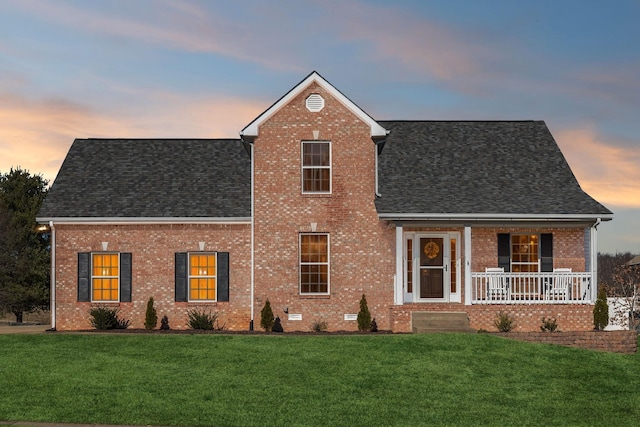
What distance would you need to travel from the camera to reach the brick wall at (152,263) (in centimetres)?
2480

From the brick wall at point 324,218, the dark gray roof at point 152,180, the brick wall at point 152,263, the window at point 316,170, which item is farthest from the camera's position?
the dark gray roof at point 152,180

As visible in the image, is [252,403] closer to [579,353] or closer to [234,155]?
[579,353]

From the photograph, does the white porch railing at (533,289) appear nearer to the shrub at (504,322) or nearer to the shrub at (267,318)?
the shrub at (504,322)

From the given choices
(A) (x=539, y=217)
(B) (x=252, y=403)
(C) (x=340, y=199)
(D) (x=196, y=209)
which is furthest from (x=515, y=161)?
(B) (x=252, y=403)

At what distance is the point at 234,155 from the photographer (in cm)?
2811

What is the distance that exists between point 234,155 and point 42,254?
21.1m

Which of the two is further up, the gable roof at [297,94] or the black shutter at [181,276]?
the gable roof at [297,94]

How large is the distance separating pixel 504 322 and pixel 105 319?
1250 cm

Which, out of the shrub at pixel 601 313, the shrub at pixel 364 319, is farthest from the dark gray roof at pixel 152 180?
the shrub at pixel 601 313

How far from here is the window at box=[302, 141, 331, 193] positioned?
2456 centimetres

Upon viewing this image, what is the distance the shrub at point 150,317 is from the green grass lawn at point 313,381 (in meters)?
3.08

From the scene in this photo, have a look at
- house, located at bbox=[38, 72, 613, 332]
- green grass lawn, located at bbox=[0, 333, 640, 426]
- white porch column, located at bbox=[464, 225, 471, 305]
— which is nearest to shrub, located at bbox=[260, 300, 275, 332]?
house, located at bbox=[38, 72, 613, 332]

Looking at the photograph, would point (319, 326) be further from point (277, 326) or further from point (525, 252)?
point (525, 252)

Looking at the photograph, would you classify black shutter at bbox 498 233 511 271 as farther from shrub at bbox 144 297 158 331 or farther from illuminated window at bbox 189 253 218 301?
shrub at bbox 144 297 158 331
